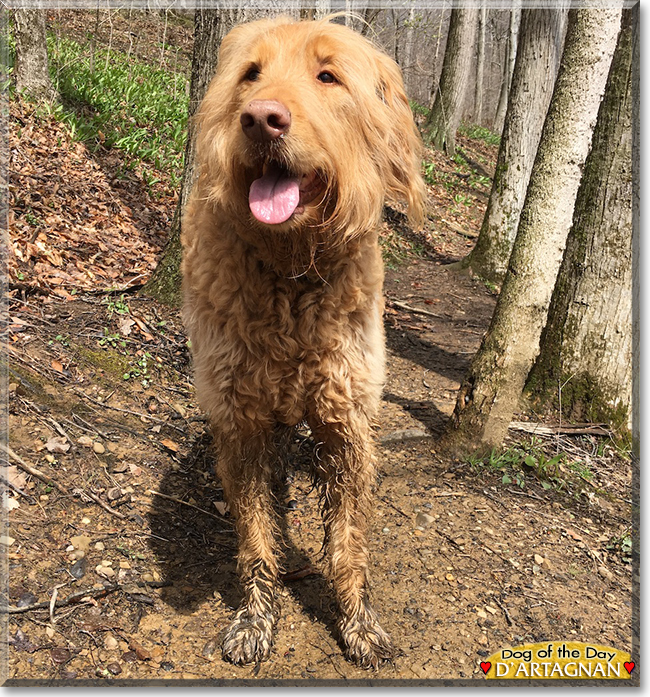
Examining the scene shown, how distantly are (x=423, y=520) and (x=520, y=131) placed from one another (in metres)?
6.09

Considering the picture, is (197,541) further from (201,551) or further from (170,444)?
(170,444)

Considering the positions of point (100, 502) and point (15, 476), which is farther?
point (100, 502)

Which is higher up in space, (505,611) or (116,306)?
(116,306)

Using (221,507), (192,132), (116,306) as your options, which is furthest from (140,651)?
(192,132)

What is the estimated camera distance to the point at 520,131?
25.7 ft

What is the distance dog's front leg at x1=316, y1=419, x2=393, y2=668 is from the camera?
110 inches

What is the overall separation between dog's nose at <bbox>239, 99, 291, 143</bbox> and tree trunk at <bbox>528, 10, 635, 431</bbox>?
8.97 feet

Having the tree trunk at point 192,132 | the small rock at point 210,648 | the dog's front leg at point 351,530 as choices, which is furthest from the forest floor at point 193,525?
the tree trunk at point 192,132

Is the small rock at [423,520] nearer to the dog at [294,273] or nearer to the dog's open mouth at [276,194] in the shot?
the dog at [294,273]

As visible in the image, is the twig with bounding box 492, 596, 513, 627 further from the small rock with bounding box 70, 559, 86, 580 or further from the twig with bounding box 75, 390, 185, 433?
the twig with bounding box 75, 390, 185, 433

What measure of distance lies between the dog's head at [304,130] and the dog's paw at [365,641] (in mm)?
1791

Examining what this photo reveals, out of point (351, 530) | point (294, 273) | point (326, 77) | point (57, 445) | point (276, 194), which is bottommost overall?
point (57, 445)

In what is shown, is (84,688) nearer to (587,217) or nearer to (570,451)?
(570,451)

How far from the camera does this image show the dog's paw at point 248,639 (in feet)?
8.98
